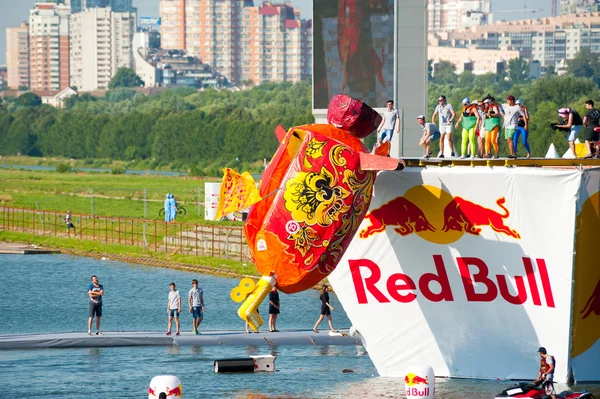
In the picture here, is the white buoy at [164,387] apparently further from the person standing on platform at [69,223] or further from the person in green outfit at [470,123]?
the person standing on platform at [69,223]

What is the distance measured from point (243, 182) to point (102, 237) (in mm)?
50086

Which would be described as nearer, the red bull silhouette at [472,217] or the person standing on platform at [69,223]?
the red bull silhouette at [472,217]

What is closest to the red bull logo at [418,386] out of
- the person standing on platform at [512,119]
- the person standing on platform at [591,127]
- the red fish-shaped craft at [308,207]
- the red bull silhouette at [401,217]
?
the red fish-shaped craft at [308,207]

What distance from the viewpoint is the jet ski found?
3088 centimetres

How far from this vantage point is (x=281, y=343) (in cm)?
4338

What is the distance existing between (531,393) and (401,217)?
6393 mm

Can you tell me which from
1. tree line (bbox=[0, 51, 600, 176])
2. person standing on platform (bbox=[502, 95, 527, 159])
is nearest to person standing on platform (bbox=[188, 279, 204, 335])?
person standing on platform (bbox=[502, 95, 527, 159])

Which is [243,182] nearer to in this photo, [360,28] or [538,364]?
[538,364]

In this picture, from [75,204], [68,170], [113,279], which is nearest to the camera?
[113,279]

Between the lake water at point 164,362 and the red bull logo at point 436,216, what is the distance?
13.8ft

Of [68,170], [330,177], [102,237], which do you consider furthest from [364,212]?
[68,170]

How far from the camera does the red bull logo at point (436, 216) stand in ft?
113

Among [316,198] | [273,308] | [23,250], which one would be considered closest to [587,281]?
[316,198]

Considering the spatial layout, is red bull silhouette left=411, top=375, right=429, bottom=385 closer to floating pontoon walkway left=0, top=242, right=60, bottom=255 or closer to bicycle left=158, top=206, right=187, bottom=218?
floating pontoon walkway left=0, top=242, right=60, bottom=255
